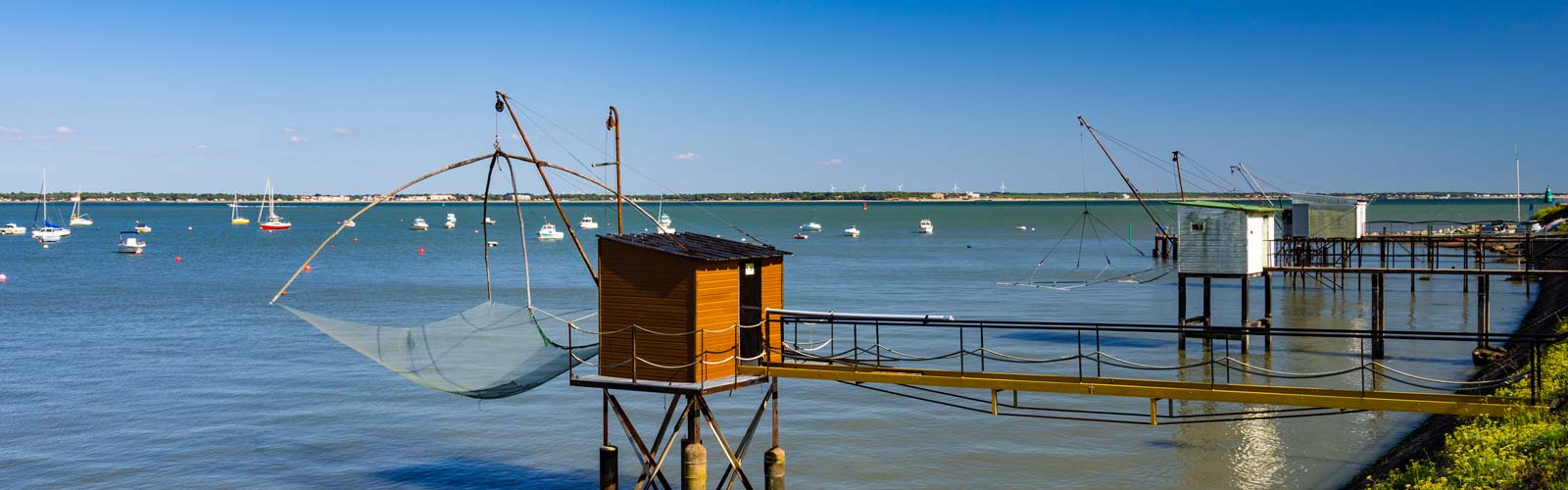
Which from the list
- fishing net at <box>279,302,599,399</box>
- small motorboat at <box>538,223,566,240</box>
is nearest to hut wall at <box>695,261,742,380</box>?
fishing net at <box>279,302,599,399</box>

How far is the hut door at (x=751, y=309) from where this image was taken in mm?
23031

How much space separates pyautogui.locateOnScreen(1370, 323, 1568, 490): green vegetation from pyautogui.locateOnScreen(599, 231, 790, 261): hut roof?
35.5 feet

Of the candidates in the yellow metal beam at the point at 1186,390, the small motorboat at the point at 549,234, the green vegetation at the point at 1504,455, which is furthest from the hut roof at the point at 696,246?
→ the small motorboat at the point at 549,234

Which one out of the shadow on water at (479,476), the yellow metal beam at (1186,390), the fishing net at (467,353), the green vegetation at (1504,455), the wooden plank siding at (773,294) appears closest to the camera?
the green vegetation at (1504,455)

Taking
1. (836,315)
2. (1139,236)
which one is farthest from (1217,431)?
(1139,236)

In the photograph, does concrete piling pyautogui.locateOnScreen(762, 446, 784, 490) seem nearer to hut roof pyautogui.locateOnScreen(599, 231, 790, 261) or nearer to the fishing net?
hut roof pyautogui.locateOnScreen(599, 231, 790, 261)

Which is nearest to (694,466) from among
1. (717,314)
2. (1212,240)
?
(717,314)

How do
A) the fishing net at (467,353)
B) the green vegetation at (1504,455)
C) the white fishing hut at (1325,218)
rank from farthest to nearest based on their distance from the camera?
the white fishing hut at (1325,218)
the fishing net at (467,353)
the green vegetation at (1504,455)

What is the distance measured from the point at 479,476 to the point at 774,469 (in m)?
7.78

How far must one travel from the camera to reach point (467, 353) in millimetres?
24938

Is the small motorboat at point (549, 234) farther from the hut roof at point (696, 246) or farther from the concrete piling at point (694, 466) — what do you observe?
the concrete piling at point (694, 466)

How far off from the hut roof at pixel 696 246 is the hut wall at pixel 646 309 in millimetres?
153

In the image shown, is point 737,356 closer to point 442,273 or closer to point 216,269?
point 442,273

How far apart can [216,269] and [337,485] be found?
84408mm
